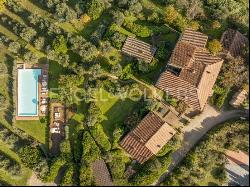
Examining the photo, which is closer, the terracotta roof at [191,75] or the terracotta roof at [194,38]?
the terracotta roof at [191,75]

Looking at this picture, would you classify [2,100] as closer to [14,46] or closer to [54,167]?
[14,46]

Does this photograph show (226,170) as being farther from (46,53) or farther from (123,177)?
(46,53)

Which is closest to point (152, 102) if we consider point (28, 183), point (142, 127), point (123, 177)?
point (142, 127)

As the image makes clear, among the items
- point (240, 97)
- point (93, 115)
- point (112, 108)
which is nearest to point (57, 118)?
point (93, 115)

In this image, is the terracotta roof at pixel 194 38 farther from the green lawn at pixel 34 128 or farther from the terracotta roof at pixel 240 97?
the green lawn at pixel 34 128

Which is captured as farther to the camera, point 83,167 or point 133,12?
point 133,12

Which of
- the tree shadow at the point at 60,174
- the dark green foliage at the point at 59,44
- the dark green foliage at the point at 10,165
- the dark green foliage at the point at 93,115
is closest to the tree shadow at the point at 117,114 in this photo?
the dark green foliage at the point at 93,115
